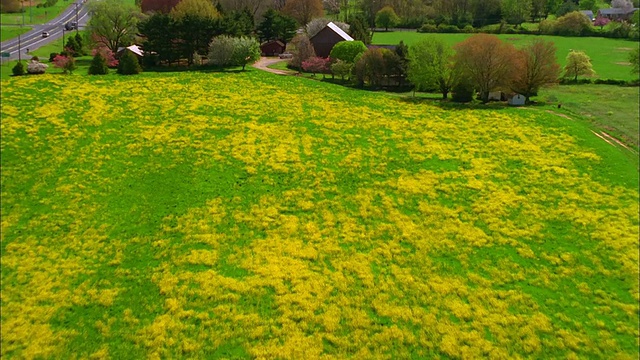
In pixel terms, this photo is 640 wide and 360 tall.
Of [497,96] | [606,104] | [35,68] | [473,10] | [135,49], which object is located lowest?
[606,104]

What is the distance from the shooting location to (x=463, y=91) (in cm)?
5591

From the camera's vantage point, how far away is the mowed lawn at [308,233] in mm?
23719

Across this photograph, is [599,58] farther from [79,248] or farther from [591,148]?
[79,248]

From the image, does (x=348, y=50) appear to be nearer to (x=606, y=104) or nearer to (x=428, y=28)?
(x=606, y=104)

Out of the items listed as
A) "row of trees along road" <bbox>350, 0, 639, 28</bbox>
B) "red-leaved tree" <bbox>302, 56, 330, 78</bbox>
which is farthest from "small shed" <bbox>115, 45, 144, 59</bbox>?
"row of trees along road" <bbox>350, 0, 639, 28</bbox>

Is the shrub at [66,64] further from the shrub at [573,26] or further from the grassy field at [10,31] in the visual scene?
the shrub at [573,26]

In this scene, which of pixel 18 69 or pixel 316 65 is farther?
pixel 316 65

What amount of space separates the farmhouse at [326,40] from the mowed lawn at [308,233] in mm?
29839

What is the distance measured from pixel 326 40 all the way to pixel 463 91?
3041 centimetres

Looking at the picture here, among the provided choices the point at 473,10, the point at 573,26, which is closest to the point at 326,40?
the point at 573,26

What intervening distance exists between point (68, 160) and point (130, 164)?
17.2 ft

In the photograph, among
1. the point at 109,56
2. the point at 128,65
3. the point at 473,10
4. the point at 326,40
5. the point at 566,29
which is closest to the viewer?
the point at 128,65

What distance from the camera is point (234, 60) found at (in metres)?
66.6

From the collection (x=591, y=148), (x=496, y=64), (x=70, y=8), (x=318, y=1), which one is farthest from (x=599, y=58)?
(x=70, y=8)
